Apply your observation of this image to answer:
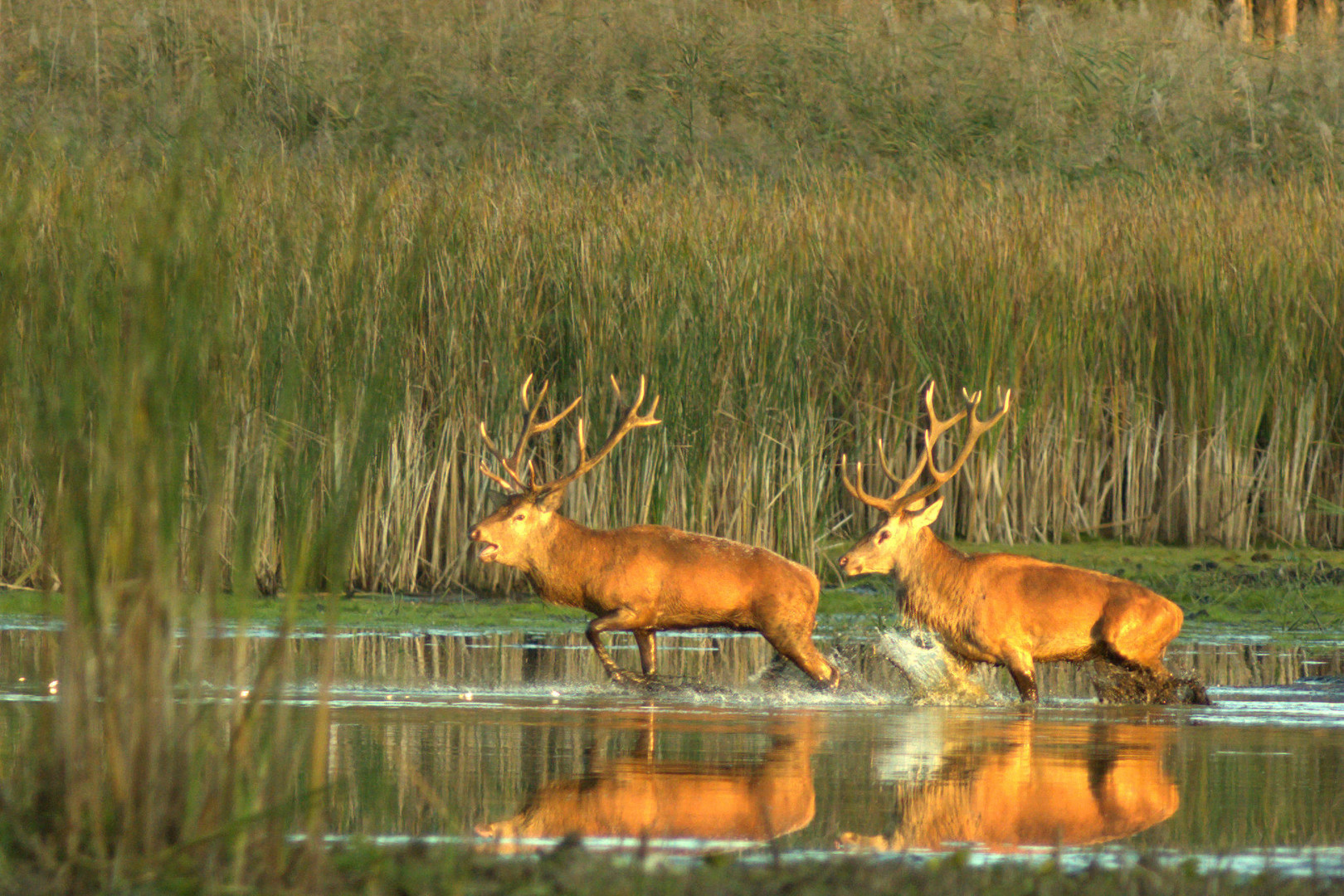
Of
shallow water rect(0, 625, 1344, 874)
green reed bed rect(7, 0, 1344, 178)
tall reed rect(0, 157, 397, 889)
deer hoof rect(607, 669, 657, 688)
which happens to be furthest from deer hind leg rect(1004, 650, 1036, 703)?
green reed bed rect(7, 0, 1344, 178)

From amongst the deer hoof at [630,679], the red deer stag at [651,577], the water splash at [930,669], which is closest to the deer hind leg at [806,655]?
the red deer stag at [651,577]

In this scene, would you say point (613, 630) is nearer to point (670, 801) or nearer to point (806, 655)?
point (806, 655)

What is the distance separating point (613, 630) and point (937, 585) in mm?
1728

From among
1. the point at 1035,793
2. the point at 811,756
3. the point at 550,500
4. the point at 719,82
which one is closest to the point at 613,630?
the point at 550,500

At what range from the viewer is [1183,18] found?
3169 centimetres

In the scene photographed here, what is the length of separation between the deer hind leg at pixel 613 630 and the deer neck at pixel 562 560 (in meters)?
0.25

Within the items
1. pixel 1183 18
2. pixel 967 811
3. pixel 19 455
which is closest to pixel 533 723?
pixel 967 811

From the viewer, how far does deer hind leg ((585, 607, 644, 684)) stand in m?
10.6

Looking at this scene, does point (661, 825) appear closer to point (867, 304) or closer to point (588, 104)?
point (867, 304)

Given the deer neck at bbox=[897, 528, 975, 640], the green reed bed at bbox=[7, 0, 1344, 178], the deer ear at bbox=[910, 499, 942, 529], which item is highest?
the green reed bed at bbox=[7, 0, 1344, 178]

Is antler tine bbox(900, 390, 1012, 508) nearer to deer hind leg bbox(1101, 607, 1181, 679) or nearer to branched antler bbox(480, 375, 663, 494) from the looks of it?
deer hind leg bbox(1101, 607, 1181, 679)

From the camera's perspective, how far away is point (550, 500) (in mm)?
11906

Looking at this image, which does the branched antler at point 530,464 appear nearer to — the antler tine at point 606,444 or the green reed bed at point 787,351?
the antler tine at point 606,444

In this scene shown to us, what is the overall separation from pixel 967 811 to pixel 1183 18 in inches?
1057
